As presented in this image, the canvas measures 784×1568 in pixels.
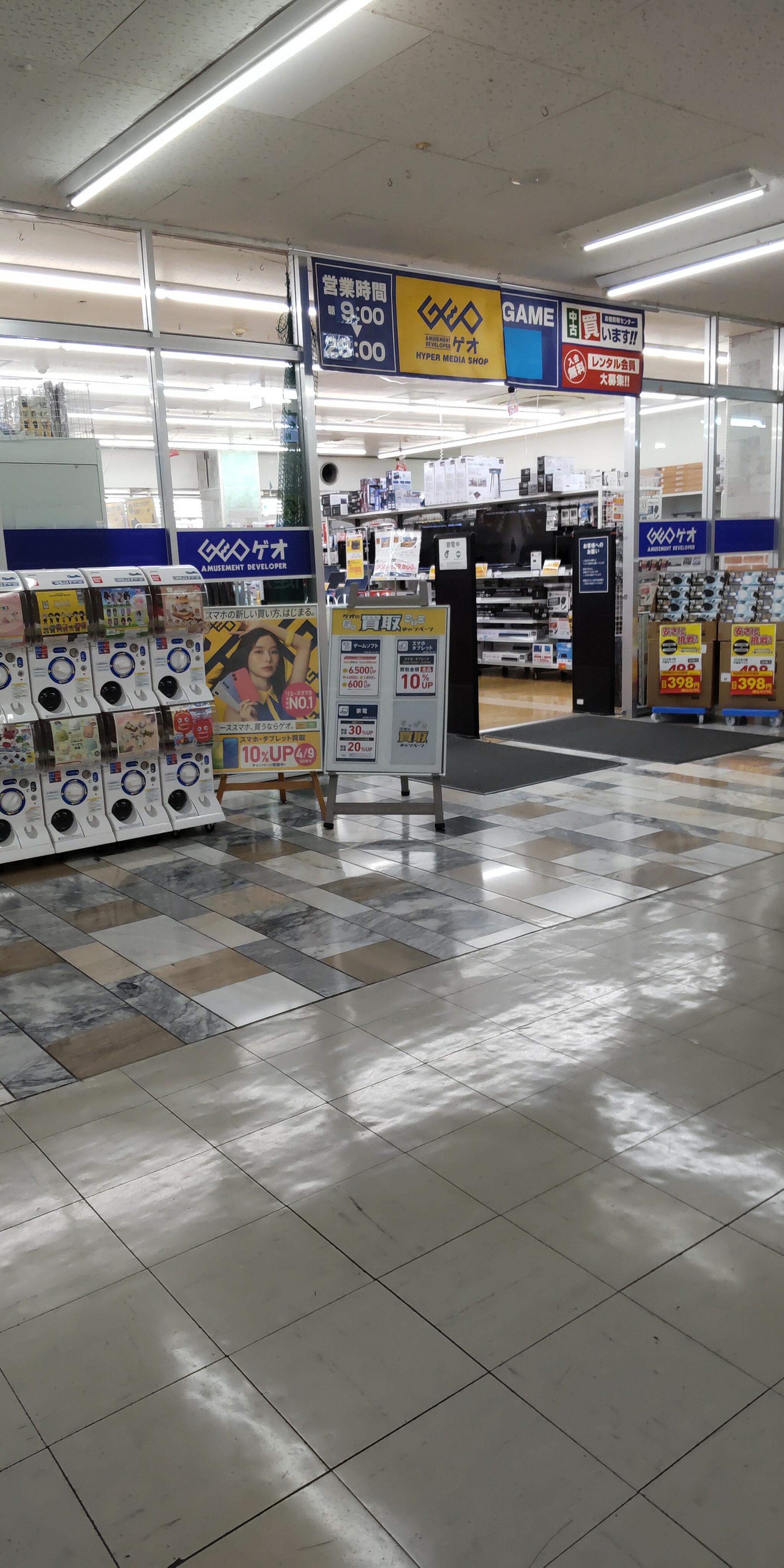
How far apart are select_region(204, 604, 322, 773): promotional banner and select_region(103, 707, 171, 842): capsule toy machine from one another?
406mm

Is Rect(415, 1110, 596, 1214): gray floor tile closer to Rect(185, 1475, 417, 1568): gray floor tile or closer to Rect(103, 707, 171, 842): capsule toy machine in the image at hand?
Rect(185, 1475, 417, 1568): gray floor tile

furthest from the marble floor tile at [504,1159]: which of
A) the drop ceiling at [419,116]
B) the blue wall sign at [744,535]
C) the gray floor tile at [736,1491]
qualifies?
the blue wall sign at [744,535]

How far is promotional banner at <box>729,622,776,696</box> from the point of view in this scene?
8.91 metres

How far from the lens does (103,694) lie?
18.2ft

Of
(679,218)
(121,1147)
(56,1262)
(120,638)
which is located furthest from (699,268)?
(56,1262)

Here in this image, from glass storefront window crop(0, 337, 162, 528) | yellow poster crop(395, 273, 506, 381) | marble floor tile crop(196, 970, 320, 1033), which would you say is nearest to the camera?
marble floor tile crop(196, 970, 320, 1033)

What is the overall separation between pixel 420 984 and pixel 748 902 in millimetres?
1640

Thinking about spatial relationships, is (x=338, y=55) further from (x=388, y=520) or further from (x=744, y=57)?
(x=388, y=520)

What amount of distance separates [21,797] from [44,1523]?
4052 mm

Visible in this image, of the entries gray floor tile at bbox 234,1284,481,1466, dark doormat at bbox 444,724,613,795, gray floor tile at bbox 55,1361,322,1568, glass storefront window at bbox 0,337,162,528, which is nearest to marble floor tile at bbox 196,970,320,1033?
gray floor tile at bbox 234,1284,481,1466

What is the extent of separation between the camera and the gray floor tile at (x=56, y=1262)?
2219mm

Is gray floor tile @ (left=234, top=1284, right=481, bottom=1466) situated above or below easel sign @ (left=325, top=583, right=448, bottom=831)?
below

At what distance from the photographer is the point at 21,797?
5.36 metres

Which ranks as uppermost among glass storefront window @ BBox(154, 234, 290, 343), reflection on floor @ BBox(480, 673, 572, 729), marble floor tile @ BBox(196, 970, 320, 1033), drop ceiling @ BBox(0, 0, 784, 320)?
drop ceiling @ BBox(0, 0, 784, 320)
